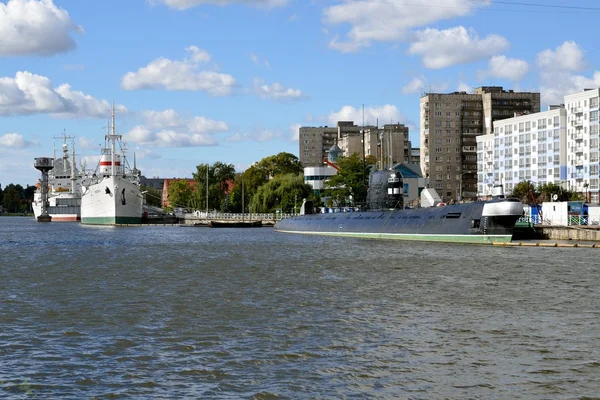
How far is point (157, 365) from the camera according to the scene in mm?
20141

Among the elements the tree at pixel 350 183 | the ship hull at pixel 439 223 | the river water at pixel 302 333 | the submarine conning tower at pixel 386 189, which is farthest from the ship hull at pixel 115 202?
the river water at pixel 302 333

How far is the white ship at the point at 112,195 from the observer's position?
15188 centimetres

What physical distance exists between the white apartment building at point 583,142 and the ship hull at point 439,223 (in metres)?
46.2

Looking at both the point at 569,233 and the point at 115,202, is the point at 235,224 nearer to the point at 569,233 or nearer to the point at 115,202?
the point at 115,202

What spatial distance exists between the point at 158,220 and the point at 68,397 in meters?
154

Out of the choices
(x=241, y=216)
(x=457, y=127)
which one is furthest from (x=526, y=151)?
(x=241, y=216)

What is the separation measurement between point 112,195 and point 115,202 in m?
1.49

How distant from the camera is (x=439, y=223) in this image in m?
72.8

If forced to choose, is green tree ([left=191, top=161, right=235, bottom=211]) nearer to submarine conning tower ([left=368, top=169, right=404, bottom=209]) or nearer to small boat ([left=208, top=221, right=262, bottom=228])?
small boat ([left=208, top=221, right=262, bottom=228])

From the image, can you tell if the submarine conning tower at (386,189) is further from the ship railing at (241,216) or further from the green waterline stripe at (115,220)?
the green waterline stripe at (115,220)

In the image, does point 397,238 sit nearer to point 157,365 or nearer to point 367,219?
point 367,219

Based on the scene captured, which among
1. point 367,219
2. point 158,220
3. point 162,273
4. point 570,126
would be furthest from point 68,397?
point 158,220

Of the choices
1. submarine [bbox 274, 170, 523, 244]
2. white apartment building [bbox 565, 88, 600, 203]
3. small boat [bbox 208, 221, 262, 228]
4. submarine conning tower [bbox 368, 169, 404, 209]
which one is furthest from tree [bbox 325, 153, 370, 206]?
submarine conning tower [bbox 368, 169, 404, 209]

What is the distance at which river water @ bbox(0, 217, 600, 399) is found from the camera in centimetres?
1820
